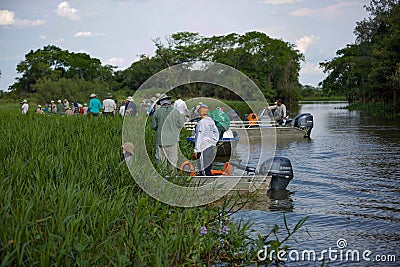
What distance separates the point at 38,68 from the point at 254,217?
71.9m

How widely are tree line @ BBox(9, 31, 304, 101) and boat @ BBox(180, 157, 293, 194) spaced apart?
57.2 m

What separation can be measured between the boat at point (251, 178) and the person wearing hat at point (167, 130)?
0.45 meters

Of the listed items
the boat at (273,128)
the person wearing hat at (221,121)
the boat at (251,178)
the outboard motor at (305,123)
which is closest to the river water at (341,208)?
the boat at (251,178)

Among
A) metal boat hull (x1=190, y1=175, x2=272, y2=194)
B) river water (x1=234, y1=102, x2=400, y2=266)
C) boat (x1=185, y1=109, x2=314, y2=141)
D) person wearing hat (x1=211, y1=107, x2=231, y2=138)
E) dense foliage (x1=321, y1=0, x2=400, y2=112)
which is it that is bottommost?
river water (x1=234, y1=102, x2=400, y2=266)

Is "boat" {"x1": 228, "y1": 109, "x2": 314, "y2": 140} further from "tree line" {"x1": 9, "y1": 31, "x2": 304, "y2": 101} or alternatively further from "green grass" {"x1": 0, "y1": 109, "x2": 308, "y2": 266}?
"tree line" {"x1": 9, "y1": 31, "x2": 304, "y2": 101}

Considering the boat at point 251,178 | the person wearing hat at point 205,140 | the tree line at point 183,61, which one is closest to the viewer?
the boat at point 251,178

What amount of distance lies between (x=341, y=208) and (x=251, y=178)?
5.91 feet

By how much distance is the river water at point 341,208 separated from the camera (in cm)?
705

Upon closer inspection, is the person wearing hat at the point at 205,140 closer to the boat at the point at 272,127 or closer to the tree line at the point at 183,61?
the boat at the point at 272,127

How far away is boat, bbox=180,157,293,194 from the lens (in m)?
9.48

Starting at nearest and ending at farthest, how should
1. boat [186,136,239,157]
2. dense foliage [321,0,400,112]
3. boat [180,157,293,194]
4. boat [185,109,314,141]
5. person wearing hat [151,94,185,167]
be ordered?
boat [180,157,293,194] < person wearing hat [151,94,185,167] < boat [186,136,239,157] < boat [185,109,314,141] < dense foliage [321,0,400,112]

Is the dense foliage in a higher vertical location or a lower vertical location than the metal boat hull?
higher

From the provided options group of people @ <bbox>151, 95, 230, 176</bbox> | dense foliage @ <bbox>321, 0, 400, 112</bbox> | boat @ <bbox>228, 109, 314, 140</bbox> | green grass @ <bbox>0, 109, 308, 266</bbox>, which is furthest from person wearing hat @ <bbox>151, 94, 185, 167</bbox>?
dense foliage @ <bbox>321, 0, 400, 112</bbox>

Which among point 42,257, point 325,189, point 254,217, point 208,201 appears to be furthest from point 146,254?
point 325,189
